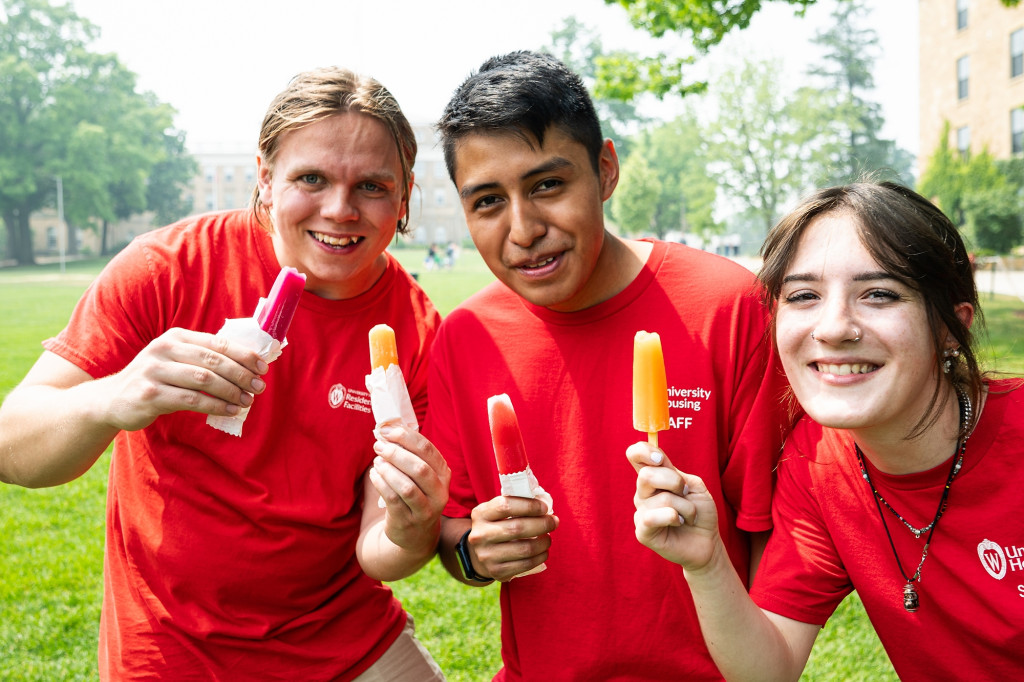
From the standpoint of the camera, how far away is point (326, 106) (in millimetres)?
3283

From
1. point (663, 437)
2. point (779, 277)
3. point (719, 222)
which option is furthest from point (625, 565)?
point (719, 222)

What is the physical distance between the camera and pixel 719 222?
214 feet

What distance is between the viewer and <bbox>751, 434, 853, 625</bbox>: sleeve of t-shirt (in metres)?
2.59

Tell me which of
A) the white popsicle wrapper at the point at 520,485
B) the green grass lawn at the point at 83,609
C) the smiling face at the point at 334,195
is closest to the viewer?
the white popsicle wrapper at the point at 520,485

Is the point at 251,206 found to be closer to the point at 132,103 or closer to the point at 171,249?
the point at 171,249

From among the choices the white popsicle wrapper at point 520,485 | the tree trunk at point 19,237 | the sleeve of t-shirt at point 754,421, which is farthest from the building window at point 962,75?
the tree trunk at point 19,237

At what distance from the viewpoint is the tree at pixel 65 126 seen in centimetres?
6744

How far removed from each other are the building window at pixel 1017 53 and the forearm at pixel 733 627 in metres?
43.3

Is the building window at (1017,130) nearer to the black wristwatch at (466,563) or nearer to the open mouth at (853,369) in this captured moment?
the open mouth at (853,369)

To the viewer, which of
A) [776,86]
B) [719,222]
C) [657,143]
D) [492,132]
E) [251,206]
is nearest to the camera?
[492,132]

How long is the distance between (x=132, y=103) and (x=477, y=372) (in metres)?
85.3

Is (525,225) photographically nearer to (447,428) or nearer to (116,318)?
(447,428)

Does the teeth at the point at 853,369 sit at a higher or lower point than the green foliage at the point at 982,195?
lower

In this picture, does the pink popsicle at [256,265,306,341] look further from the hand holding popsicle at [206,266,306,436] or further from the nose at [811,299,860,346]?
the nose at [811,299,860,346]
